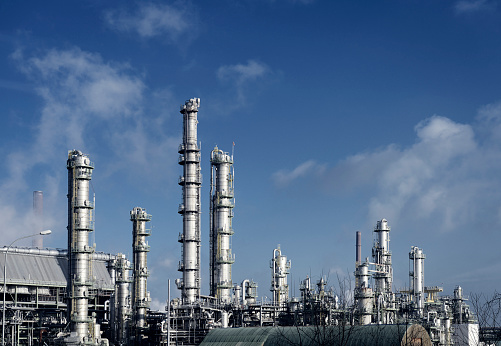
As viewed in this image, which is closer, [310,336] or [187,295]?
[310,336]

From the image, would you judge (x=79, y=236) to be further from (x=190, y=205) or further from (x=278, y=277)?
(x=278, y=277)

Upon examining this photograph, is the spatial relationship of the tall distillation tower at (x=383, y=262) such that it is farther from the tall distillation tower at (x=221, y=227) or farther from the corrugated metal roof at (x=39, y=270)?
the corrugated metal roof at (x=39, y=270)

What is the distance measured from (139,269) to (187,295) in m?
6.77

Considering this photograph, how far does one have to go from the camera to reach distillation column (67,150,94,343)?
214 ft

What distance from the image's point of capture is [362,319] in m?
69.7

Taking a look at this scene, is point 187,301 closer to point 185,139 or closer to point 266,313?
point 266,313

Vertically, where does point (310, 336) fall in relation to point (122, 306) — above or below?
below

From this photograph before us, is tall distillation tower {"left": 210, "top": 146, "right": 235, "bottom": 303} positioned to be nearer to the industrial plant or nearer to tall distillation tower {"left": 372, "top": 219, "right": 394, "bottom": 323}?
the industrial plant

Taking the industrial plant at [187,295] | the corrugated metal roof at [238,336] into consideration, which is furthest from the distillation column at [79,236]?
the corrugated metal roof at [238,336]

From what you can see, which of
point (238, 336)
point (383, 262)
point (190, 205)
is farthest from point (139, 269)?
point (383, 262)

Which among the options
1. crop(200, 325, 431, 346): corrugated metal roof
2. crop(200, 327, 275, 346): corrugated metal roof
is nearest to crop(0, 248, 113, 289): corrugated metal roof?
crop(200, 327, 275, 346): corrugated metal roof

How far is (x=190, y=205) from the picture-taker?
72812 mm

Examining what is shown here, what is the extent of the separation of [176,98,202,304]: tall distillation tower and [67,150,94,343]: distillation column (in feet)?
31.7

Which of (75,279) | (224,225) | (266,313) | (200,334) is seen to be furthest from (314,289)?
A: (75,279)
